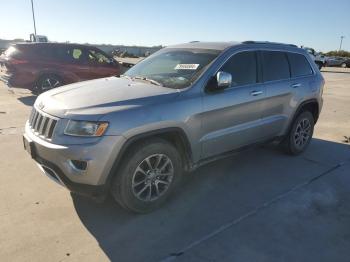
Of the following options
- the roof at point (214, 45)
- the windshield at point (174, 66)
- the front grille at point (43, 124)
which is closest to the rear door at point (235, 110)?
the roof at point (214, 45)

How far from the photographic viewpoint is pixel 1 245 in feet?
10.8

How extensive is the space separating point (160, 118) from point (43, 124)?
116cm

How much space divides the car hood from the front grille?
0.22 feet

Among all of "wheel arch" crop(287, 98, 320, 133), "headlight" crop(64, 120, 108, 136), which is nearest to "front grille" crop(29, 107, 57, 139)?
"headlight" crop(64, 120, 108, 136)

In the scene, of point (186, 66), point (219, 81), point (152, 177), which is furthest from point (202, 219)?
point (186, 66)

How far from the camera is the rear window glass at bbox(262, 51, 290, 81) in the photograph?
516cm

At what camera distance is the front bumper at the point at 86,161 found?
3.35 m

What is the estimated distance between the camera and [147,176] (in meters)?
3.86

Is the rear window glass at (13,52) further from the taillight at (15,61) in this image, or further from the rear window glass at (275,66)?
the rear window glass at (275,66)

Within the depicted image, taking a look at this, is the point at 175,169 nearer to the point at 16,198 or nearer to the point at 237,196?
the point at 237,196

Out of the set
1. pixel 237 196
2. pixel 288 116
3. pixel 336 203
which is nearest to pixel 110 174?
pixel 237 196

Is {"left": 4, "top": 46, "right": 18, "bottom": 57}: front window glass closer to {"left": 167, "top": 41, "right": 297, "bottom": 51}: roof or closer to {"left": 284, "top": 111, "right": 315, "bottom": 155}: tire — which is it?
{"left": 167, "top": 41, "right": 297, "bottom": 51}: roof

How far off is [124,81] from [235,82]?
4.49ft

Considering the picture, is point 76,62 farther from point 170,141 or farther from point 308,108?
point 170,141
